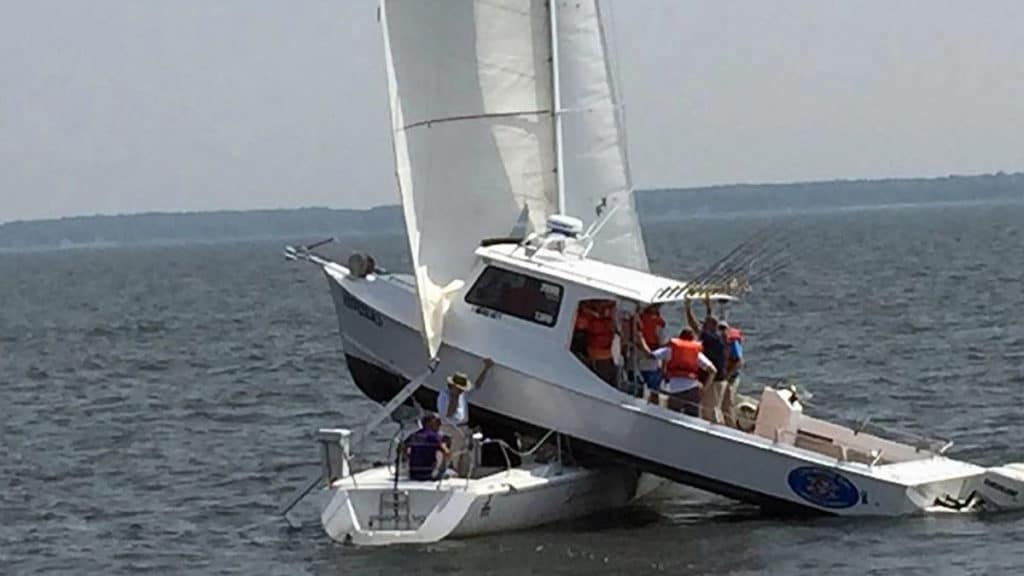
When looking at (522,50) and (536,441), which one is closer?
(536,441)

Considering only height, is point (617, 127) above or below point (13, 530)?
above

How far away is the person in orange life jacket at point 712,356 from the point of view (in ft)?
74.7

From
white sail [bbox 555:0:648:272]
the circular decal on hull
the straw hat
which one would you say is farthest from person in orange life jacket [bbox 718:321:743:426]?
white sail [bbox 555:0:648:272]

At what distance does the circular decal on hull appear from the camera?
22250 mm

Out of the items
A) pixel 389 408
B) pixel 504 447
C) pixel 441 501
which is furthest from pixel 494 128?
pixel 441 501

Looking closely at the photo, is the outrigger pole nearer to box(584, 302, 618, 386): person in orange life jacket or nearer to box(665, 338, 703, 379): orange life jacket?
box(584, 302, 618, 386): person in orange life jacket

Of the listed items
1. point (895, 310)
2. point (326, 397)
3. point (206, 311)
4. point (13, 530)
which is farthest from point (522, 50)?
point (206, 311)

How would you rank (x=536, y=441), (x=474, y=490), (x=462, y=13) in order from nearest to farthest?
(x=474, y=490)
(x=536, y=441)
(x=462, y=13)

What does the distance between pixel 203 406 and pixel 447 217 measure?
13.1 metres

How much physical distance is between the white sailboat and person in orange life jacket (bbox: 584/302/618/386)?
132 mm

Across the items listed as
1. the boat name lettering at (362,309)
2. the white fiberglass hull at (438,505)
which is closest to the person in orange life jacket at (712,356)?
the white fiberglass hull at (438,505)

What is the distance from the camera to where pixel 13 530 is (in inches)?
965

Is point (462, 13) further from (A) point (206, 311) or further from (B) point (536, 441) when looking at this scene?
(A) point (206, 311)

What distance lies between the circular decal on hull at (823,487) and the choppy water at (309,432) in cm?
23
